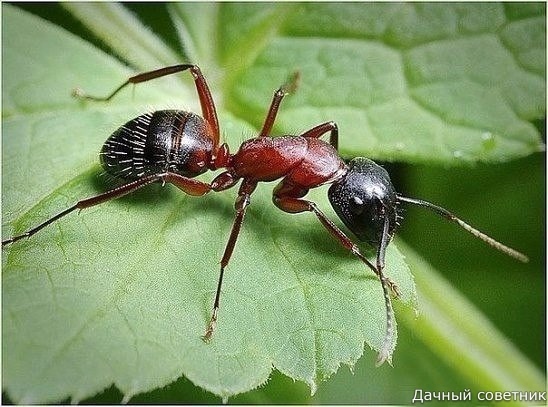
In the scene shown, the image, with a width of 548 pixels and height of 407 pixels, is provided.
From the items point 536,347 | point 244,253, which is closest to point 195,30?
point 244,253

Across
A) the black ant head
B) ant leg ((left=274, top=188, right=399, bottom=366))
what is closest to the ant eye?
the black ant head

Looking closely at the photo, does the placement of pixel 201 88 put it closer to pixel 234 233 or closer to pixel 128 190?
pixel 128 190

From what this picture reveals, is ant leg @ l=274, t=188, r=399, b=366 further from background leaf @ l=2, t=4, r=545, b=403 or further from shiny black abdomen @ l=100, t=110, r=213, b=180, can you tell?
shiny black abdomen @ l=100, t=110, r=213, b=180

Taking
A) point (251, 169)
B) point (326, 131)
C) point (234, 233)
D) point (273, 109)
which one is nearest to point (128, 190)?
point (234, 233)

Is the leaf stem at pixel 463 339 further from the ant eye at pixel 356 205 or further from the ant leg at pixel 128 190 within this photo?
the ant leg at pixel 128 190

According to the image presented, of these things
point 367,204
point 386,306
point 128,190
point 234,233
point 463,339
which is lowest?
point 463,339

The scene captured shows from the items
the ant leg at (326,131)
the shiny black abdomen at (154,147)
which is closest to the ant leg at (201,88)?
the shiny black abdomen at (154,147)

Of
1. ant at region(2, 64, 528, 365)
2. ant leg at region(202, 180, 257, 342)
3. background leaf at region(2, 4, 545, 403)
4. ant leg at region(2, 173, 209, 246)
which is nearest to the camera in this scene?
background leaf at region(2, 4, 545, 403)
